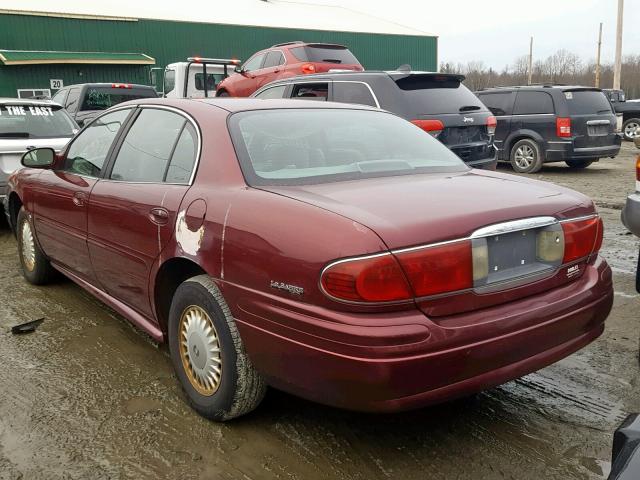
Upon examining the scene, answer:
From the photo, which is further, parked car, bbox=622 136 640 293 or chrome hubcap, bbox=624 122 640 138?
chrome hubcap, bbox=624 122 640 138

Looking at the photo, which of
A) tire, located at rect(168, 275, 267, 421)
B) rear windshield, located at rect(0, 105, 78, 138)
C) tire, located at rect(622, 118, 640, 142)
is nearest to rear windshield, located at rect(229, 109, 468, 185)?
tire, located at rect(168, 275, 267, 421)

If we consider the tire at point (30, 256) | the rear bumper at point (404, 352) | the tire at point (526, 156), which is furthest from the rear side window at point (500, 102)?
the rear bumper at point (404, 352)

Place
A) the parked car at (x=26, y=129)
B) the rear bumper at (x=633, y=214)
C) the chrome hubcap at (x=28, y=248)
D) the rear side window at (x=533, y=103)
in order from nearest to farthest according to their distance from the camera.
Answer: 1. the rear bumper at (x=633, y=214)
2. the chrome hubcap at (x=28, y=248)
3. the parked car at (x=26, y=129)
4. the rear side window at (x=533, y=103)

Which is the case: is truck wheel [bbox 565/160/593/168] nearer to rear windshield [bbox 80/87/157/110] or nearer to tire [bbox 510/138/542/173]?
tire [bbox 510/138/542/173]

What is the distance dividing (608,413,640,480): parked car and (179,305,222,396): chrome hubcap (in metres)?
1.66

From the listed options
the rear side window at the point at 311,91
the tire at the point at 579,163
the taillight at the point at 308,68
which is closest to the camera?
the rear side window at the point at 311,91

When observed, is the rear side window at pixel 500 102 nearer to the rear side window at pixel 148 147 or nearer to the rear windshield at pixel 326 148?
the rear windshield at pixel 326 148

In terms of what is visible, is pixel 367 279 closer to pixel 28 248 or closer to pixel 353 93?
pixel 28 248

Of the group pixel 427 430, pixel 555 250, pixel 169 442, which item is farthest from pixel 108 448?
pixel 555 250

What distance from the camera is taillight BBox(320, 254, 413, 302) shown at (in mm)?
2176

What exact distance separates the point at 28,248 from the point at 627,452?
15.8ft

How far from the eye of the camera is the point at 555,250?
8.59 feet

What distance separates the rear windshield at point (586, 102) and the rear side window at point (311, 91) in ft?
19.1

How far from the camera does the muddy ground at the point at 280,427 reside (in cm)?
254
